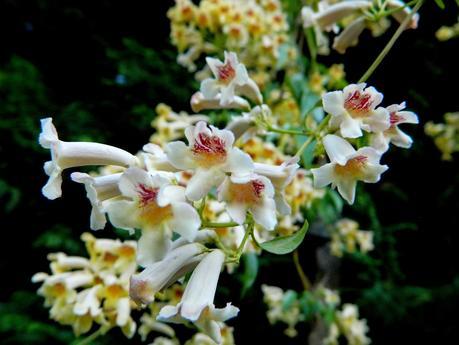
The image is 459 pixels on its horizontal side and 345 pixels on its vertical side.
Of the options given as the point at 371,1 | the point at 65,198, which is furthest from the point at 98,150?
the point at 65,198

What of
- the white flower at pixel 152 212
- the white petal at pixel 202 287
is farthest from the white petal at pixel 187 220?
the white petal at pixel 202 287

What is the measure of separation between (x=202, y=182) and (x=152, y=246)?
9 cm

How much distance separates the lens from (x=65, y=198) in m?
2.42

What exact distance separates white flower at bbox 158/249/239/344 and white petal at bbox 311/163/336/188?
0.49 feet

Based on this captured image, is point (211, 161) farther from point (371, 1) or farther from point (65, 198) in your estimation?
point (65, 198)

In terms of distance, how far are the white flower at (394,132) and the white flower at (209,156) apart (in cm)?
19

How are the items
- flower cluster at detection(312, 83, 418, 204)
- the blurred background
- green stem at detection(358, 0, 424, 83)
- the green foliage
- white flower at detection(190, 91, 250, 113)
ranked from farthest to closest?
1. the blurred background
2. the green foliage
3. white flower at detection(190, 91, 250, 113)
4. green stem at detection(358, 0, 424, 83)
5. flower cluster at detection(312, 83, 418, 204)

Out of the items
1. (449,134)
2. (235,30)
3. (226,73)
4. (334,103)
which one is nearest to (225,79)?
(226,73)

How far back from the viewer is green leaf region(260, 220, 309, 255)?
0.64 metres

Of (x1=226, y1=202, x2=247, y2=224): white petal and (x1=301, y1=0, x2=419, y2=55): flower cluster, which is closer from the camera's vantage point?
(x1=226, y1=202, x2=247, y2=224): white petal

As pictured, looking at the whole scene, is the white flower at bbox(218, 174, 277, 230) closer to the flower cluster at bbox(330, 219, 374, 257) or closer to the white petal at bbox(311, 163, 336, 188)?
the white petal at bbox(311, 163, 336, 188)

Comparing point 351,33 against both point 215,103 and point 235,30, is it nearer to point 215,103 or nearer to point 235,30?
point 215,103

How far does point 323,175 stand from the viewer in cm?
64

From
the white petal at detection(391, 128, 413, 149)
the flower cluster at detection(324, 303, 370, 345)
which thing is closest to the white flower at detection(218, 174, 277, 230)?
the white petal at detection(391, 128, 413, 149)
